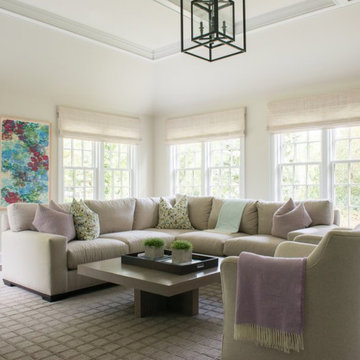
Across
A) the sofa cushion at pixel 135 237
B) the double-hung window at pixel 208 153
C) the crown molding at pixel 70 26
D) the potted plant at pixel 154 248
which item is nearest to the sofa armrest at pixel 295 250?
the potted plant at pixel 154 248

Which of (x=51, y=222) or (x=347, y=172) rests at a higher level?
(x=347, y=172)

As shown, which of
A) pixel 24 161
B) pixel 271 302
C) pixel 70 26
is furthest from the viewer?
pixel 24 161

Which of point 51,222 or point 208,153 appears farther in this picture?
point 208,153

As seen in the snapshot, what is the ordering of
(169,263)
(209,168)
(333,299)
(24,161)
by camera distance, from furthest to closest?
(209,168)
(24,161)
(169,263)
(333,299)

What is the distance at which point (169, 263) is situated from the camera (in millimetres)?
3293

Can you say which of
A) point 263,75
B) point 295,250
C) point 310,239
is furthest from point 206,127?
point 295,250

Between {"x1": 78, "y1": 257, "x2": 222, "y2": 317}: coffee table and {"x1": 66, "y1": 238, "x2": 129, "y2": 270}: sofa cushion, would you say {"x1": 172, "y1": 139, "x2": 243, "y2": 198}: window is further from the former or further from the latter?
{"x1": 78, "y1": 257, "x2": 222, "y2": 317}: coffee table

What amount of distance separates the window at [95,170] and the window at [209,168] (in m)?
0.93

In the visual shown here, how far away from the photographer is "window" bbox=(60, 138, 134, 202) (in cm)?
630

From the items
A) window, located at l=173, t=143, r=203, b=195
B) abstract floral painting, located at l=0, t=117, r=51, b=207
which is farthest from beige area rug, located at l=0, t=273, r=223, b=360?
window, located at l=173, t=143, r=203, b=195

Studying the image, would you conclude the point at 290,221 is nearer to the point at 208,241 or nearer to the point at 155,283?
the point at 208,241

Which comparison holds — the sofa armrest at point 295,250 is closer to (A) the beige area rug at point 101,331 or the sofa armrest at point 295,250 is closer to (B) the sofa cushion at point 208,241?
(A) the beige area rug at point 101,331

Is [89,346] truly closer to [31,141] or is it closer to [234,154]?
[31,141]

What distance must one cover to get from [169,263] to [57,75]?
364cm
